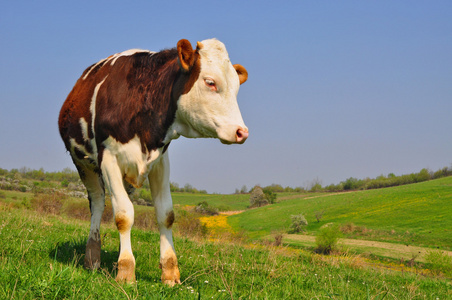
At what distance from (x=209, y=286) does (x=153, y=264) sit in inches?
71.0

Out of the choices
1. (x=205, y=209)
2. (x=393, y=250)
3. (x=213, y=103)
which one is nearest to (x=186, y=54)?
(x=213, y=103)

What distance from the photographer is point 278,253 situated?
9.95 meters

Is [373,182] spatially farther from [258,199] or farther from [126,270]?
[126,270]

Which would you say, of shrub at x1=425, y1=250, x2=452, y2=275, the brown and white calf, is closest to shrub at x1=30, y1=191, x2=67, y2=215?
shrub at x1=425, y1=250, x2=452, y2=275

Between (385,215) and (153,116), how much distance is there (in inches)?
2312

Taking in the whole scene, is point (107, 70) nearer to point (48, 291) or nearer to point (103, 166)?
point (103, 166)

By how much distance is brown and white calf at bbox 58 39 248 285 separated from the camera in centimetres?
465

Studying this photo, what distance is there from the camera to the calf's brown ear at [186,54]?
Answer: 15.4 ft

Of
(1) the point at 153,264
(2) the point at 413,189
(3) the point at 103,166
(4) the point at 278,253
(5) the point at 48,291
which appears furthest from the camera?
(2) the point at 413,189

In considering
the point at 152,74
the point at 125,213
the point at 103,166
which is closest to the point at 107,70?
the point at 152,74

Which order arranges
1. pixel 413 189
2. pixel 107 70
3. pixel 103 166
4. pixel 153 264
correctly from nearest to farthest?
pixel 103 166 → pixel 107 70 → pixel 153 264 → pixel 413 189

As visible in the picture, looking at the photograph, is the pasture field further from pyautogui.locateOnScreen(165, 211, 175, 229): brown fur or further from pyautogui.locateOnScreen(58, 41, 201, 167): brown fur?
pyautogui.locateOnScreen(58, 41, 201, 167): brown fur

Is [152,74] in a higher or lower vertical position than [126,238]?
higher

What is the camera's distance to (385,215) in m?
57.9
